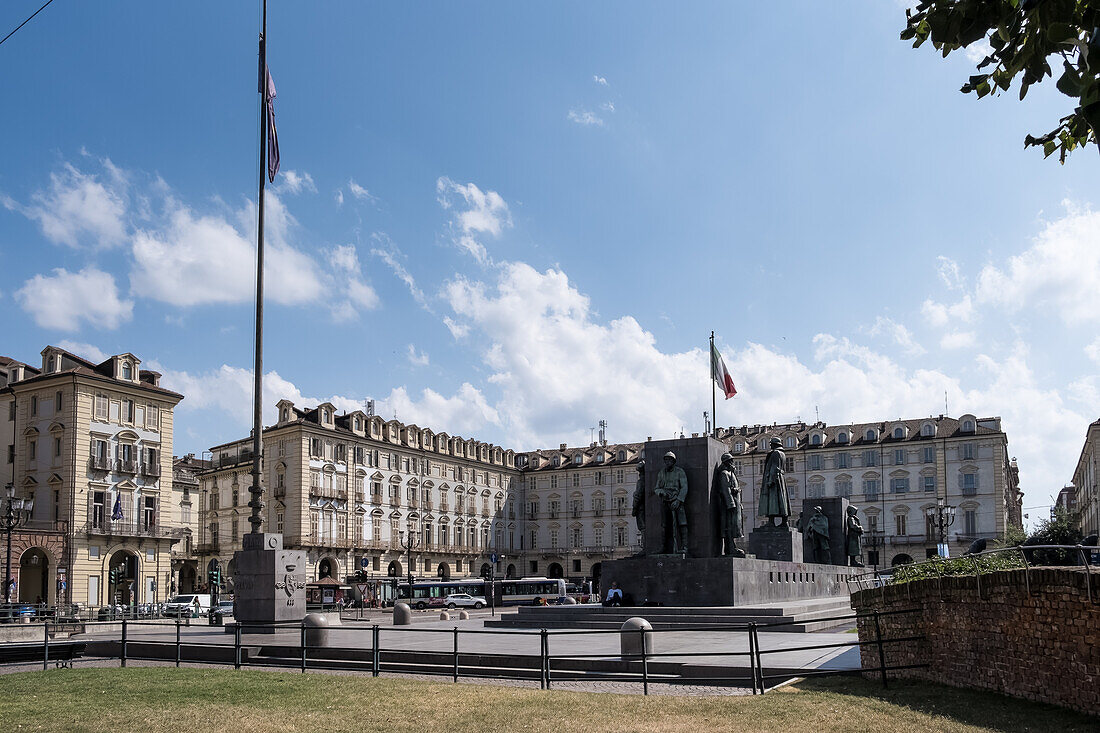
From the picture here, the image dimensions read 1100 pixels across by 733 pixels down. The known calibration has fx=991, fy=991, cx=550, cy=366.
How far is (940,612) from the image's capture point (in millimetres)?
12734

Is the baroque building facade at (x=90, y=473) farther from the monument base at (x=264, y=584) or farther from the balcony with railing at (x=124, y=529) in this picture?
the monument base at (x=264, y=584)

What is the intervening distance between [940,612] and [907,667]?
82 cm

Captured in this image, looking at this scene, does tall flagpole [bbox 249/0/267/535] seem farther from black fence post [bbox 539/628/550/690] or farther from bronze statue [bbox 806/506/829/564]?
bronze statue [bbox 806/506/829/564]

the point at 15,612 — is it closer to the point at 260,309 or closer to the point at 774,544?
the point at 260,309

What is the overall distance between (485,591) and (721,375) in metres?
30.5

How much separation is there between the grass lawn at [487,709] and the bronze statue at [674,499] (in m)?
14.0

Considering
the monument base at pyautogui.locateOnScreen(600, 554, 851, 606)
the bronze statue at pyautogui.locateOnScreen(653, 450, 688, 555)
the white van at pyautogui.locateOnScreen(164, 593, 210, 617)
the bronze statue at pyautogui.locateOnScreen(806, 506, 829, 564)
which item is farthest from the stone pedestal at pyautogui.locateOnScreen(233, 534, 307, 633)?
the bronze statue at pyautogui.locateOnScreen(806, 506, 829, 564)

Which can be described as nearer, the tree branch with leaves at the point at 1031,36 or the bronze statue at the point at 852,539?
the tree branch with leaves at the point at 1031,36

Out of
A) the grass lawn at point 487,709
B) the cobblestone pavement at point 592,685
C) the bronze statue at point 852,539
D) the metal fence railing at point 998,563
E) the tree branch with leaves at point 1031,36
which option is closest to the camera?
the tree branch with leaves at point 1031,36

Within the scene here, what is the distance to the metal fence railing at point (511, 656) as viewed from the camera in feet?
44.2

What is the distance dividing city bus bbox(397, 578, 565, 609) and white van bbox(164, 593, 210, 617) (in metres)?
11.8

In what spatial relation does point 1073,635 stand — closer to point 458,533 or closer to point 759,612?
point 759,612

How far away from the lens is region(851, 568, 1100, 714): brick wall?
973cm

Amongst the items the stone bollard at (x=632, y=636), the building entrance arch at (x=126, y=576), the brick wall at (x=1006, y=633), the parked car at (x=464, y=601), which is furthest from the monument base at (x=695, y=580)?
the building entrance arch at (x=126, y=576)
